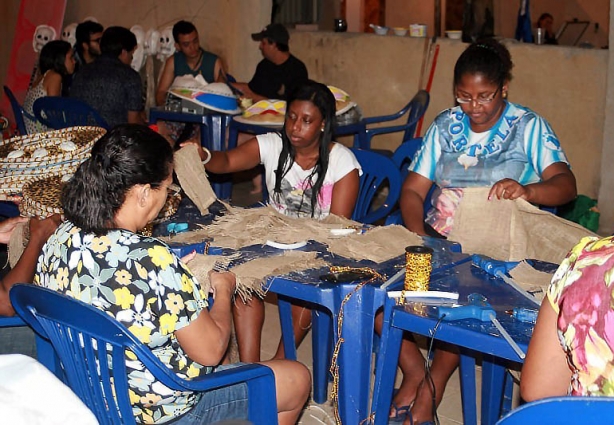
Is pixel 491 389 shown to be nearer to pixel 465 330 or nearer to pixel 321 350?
pixel 321 350

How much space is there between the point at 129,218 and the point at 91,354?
1.32 ft

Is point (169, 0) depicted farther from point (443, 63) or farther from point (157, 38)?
point (443, 63)

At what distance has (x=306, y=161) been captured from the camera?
386 cm

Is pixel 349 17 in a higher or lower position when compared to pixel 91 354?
higher

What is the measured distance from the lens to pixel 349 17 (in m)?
12.1

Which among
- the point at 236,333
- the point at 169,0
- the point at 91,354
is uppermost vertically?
the point at 169,0

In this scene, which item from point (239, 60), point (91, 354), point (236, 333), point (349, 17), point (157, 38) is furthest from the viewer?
point (349, 17)

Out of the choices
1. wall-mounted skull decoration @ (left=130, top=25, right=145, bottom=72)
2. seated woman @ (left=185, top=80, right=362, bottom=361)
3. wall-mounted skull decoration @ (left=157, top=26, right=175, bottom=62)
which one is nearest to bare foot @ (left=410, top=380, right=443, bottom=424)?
seated woman @ (left=185, top=80, right=362, bottom=361)

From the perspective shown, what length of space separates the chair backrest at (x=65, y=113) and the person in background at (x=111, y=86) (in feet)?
0.77

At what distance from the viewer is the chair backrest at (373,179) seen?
408 cm

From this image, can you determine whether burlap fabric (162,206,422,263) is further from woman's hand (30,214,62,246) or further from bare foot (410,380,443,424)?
bare foot (410,380,443,424)

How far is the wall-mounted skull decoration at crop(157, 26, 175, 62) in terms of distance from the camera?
8.80 metres

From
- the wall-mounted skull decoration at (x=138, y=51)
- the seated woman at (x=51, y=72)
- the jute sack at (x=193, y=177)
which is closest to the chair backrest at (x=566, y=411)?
the jute sack at (x=193, y=177)

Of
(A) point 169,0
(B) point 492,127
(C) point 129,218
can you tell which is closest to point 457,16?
(A) point 169,0
